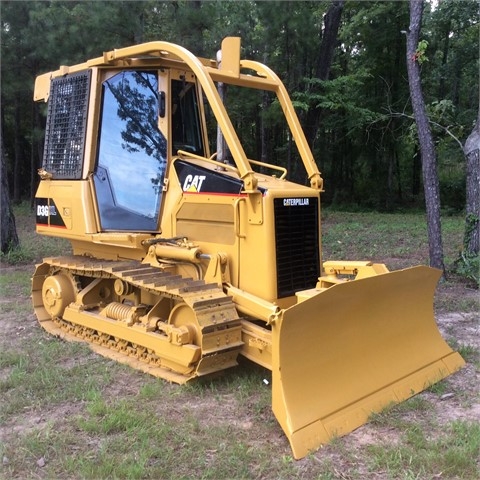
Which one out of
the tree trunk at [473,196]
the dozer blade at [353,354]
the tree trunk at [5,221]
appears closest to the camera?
the dozer blade at [353,354]

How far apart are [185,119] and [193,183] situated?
0.95 m

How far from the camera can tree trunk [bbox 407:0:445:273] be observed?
24.7 ft

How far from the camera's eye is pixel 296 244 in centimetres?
467

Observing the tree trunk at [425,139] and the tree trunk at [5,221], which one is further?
Result: the tree trunk at [5,221]

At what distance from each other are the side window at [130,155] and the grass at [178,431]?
1.40 meters

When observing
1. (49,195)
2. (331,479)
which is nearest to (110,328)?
(49,195)

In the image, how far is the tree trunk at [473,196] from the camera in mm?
7840

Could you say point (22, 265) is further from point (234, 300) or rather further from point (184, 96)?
point (234, 300)

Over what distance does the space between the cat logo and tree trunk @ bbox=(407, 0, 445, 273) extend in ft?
13.0

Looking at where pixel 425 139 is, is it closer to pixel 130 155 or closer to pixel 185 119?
pixel 185 119

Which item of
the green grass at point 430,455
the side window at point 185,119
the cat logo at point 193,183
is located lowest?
the green grass at point 430,455

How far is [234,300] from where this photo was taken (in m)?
4.54

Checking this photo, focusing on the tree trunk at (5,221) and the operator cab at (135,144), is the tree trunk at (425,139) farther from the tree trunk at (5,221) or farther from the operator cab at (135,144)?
the tree trunk at (5,221)

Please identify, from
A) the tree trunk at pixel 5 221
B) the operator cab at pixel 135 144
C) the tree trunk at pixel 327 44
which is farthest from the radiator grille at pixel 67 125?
the tree trunk at pixel 327 44
